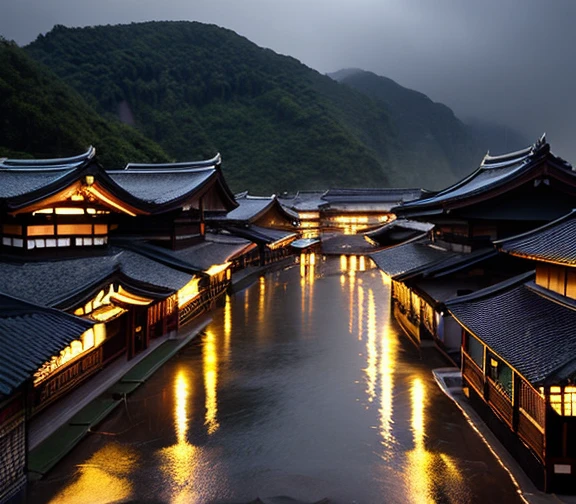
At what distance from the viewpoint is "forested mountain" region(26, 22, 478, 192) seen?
103 metres

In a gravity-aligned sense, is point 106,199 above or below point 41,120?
below

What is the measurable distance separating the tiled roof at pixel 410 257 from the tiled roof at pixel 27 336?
44.6 feet

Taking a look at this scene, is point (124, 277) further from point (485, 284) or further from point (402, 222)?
point (402, 222)

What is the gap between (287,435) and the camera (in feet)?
40.4

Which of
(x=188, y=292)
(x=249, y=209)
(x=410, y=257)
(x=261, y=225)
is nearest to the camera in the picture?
(x=188, y=292)

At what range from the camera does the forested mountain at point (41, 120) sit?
181 ft

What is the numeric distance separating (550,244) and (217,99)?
394 ft

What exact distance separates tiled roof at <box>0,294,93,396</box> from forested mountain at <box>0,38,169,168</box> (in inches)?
1735

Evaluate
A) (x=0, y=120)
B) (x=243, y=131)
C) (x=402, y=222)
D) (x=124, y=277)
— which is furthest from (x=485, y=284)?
(x=243, y=131)

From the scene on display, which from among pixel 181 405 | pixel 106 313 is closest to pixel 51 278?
pixel 106 313

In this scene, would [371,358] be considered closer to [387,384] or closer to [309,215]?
[387,384]

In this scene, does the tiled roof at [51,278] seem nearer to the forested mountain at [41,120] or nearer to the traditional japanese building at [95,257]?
the traditional japanese building at [95,257]

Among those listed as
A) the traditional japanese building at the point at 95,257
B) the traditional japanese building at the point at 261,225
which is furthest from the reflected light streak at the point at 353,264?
the traditional japanese building at the point at 95,257

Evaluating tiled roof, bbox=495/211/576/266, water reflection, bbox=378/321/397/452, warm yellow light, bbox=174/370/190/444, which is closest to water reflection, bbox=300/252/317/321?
water reflection, bbox=378/321/397/452
